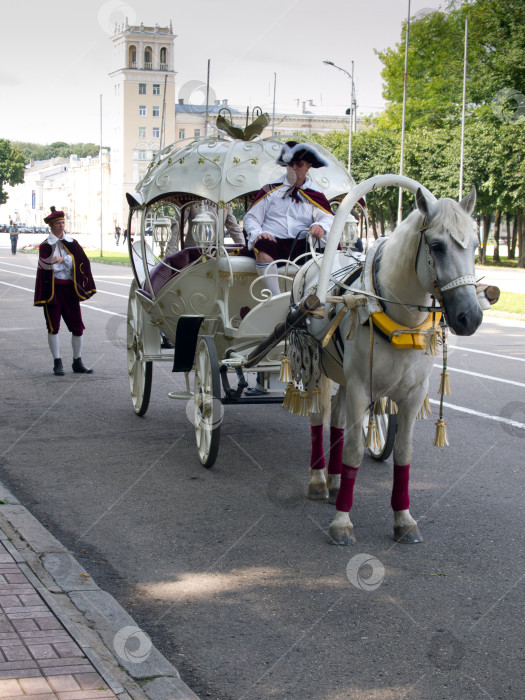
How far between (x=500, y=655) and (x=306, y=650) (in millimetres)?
882

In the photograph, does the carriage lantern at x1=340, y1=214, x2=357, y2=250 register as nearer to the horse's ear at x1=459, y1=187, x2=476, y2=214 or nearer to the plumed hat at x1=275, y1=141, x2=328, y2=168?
the plumed hat at x1=275, y1=141, x2=328, y2=168

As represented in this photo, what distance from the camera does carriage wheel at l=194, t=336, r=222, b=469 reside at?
7137 mm

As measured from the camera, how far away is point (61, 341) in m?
15.4

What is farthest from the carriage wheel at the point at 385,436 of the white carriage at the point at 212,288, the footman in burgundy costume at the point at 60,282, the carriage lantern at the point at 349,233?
the footman in burgundy costume at the point at 60,282

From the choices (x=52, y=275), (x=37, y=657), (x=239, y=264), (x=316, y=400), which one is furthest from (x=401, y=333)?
(x=52, y=275)

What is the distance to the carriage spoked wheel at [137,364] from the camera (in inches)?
359

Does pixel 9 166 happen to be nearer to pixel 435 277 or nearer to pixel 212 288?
pixel 212 288

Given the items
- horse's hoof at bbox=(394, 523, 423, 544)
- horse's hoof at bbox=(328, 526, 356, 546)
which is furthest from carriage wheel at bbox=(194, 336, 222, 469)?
horse's hoof at bbox=(394, 523, 423, 544)

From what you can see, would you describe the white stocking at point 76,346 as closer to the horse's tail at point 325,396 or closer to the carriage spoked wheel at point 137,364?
the carriage spoked wheel at point 137,364

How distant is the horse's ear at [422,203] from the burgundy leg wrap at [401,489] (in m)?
1.70

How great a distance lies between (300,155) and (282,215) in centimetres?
58

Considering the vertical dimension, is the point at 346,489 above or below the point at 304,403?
below

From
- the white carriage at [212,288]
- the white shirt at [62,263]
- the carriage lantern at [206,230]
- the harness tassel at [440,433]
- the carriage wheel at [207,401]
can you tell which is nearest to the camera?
the harness tassel at [440,433]

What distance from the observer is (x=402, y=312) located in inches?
206
